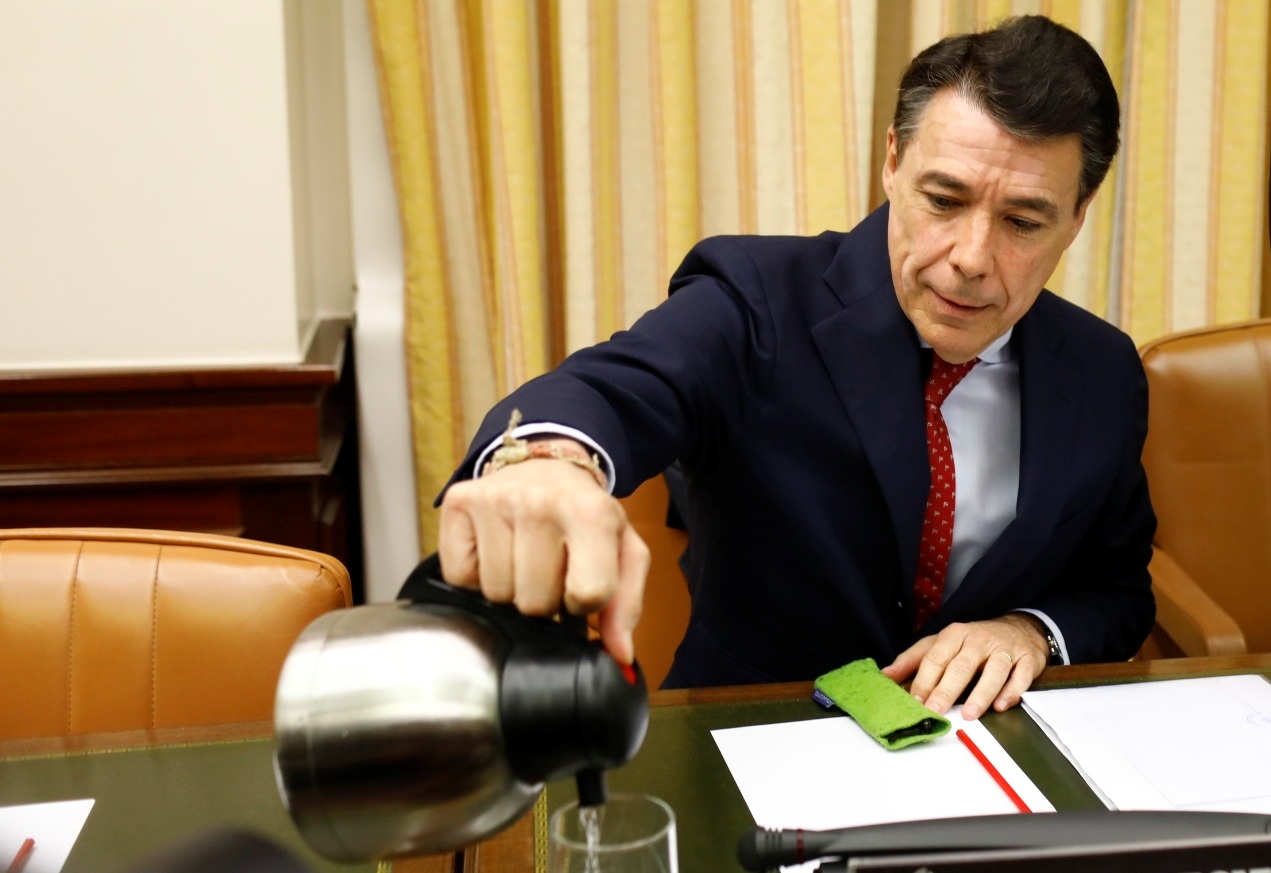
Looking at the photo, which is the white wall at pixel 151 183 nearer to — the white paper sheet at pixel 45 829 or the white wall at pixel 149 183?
the white wall at pixel 149 183

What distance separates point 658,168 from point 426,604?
1627 mm

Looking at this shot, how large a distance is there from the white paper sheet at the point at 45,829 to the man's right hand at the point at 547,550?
0.42 meters

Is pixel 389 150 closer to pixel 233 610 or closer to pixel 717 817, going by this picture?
pixel 233 610

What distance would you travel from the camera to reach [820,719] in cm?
111

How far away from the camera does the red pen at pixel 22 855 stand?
865 mm

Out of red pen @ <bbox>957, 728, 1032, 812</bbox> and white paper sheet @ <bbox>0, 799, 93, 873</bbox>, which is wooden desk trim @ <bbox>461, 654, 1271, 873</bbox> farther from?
white paper sheet @ <bbox>0, 799, 93, 873</bbox>

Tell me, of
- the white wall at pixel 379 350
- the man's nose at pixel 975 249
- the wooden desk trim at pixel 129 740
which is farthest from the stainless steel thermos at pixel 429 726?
the white wall at pixel 379 350

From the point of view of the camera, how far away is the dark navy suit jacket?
1.38 m

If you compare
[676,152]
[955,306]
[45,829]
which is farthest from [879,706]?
[676,152]

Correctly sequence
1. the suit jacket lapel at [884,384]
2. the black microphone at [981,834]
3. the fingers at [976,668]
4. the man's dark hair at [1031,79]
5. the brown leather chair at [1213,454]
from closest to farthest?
the black microphone at [981,834] → the fingers at [976,668] → the man's dark hair at [1031,79] → the suit jacket lapel at [884,384] → the brown leather chair at [1213,454]

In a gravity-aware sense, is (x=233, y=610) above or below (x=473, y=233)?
below

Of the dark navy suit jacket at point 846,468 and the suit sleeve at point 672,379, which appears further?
the dark navy suit jacket at point 846,468

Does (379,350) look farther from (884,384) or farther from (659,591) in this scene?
(884,384)

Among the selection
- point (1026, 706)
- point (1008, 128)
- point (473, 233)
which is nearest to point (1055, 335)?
point (1008, 128)
